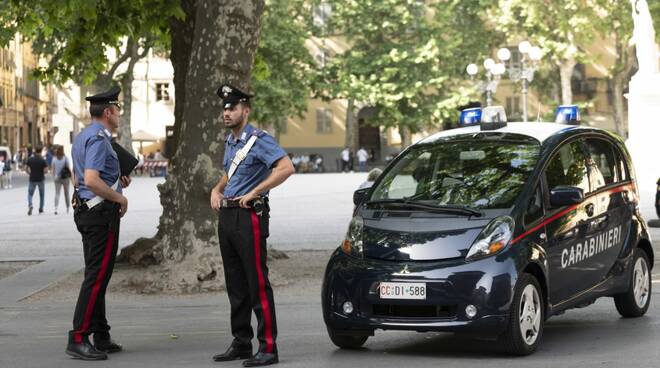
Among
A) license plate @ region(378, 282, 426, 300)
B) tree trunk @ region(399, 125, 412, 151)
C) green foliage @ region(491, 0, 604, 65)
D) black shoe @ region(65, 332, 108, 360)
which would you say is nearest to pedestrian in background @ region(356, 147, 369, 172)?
tree trunk @ region(399, 125, 412, 151)

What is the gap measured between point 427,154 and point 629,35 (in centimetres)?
5763

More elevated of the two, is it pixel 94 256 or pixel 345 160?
pixel 94 256

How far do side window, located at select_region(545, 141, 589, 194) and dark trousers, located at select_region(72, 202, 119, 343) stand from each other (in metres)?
3.12

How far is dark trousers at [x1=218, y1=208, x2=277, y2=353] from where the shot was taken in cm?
931

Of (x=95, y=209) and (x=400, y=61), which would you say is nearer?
(x=95, y=209)

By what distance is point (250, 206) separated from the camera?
931 centimetres

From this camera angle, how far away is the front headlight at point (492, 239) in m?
9.50

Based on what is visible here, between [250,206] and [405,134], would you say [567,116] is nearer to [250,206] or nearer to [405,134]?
[250,206]

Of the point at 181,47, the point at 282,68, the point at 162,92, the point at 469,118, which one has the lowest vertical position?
the point at 469,118

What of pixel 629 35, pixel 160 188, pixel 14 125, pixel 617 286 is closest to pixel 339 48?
pixel 629 35

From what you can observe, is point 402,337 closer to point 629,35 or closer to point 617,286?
point 617,286

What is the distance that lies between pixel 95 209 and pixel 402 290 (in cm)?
220

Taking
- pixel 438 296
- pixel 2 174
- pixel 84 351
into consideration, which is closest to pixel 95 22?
pixel 84 351

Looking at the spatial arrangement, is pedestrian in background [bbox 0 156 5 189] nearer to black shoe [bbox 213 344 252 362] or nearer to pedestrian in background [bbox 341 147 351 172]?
pedestrian in background [bbox 341 147 351 172]
